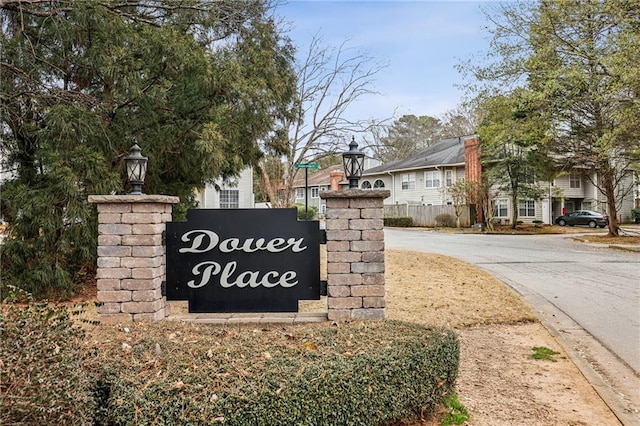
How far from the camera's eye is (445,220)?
25016 millimetres

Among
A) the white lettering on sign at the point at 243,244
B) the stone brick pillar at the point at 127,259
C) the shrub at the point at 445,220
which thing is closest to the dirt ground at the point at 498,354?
the white lettering on sign at the point at 243,244

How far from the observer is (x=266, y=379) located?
7.39 feet

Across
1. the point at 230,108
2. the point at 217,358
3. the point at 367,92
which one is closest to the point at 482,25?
the point at 367,92

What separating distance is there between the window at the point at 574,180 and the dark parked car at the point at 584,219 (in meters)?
2.89

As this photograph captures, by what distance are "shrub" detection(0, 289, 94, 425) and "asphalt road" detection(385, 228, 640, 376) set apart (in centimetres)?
421

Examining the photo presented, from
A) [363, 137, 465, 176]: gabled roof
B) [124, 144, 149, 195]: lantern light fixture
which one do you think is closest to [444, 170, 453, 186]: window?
[363, 137, 465, 176]: gabled roof

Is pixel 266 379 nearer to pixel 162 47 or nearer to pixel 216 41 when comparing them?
pixel 162 47

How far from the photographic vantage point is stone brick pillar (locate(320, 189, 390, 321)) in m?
3.67

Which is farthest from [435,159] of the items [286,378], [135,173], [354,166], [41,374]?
[41,374]

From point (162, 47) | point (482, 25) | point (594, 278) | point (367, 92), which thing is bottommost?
point (594, 278)

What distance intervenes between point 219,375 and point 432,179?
27.4 metres

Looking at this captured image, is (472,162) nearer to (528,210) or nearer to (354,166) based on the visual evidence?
(528,210)

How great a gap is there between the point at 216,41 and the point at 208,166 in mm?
2667

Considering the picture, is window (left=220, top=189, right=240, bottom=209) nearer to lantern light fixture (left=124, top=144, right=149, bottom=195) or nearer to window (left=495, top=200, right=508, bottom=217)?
lantern light fixture (left=124, top=144, right=149, bottom=195)
